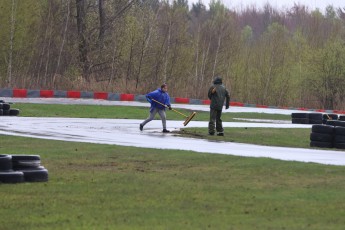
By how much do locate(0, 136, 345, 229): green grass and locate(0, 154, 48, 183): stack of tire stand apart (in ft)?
0.57

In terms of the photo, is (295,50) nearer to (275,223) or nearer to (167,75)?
(167,75)

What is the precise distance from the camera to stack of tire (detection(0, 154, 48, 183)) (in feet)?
39.8

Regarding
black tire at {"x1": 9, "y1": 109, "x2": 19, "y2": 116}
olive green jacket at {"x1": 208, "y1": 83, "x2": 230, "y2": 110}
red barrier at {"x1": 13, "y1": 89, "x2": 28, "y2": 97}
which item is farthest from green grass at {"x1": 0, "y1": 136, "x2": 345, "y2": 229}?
red barrier at {"x1": 13, "y1": 89, "x2": 28, "y2": 97}

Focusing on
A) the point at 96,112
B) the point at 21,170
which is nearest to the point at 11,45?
the point at 96,112

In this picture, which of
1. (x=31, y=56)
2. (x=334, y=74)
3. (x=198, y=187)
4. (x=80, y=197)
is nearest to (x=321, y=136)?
(x=198, y=187)

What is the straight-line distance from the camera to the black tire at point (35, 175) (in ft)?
40.8

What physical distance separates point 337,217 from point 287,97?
54102 millimetres

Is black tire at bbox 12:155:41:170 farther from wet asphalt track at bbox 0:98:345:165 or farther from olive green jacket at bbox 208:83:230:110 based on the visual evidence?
olive green jacket at bbox 208:83:230:110

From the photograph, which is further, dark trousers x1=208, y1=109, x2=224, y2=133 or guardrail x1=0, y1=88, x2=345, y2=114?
guardrail x1=0, y1=88, x2=345, y2=114

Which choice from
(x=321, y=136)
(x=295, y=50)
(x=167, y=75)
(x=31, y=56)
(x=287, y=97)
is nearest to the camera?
(x=321, y=136)

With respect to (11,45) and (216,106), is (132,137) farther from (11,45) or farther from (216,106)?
(11,45)

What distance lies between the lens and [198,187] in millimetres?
12344

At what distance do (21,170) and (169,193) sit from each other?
2.36 m

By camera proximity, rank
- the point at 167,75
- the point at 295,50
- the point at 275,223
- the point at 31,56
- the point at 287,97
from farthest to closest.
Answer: the point at 295,50
the point at 287,97
the point at 167,75
the point at 31,56
the point at 275,223
